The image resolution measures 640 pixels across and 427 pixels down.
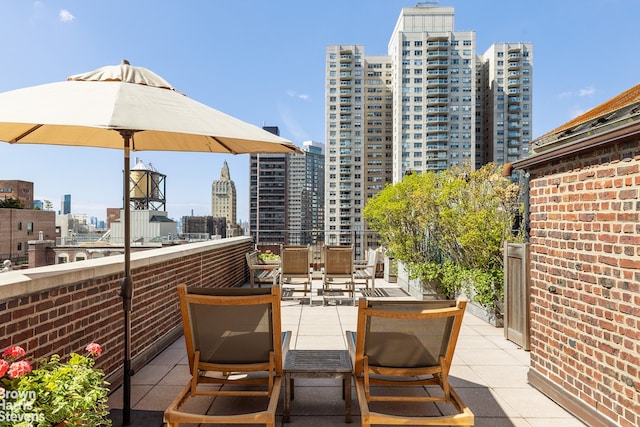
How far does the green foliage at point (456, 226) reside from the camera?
4973mm

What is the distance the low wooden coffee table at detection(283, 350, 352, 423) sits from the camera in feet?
8.05

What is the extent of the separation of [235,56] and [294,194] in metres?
75.0

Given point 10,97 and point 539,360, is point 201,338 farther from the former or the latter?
point 539,360

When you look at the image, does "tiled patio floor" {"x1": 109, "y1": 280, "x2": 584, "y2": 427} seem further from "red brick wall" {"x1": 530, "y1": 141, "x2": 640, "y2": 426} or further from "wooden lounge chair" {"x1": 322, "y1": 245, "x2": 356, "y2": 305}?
"wooden lounge chair" {"x1": 322, "y1": 245, "x2": 356, "y2": 305}

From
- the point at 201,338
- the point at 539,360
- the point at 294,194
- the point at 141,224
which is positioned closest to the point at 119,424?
the point at 201,338

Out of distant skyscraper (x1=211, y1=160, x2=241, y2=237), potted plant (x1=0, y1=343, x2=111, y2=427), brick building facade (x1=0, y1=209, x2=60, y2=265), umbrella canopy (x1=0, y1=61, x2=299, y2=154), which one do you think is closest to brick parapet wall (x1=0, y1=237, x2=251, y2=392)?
potted plant (x1=0, y1=343, x2=111, y2=427)

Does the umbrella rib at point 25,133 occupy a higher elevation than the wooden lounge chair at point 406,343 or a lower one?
higher

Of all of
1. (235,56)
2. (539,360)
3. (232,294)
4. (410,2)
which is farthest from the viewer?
(410,2)

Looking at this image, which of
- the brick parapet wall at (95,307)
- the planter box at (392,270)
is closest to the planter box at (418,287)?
the planter box at (392,270)

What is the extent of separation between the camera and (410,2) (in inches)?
3118

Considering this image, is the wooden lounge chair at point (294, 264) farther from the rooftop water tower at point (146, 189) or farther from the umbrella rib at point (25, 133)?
the rooftop water tower at point (146, 189)

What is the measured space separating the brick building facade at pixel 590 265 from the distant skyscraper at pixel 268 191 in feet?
253

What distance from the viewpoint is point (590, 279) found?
2.41 m

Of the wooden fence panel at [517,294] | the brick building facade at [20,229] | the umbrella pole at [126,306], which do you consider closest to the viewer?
the umbrella pole at [126,306]
